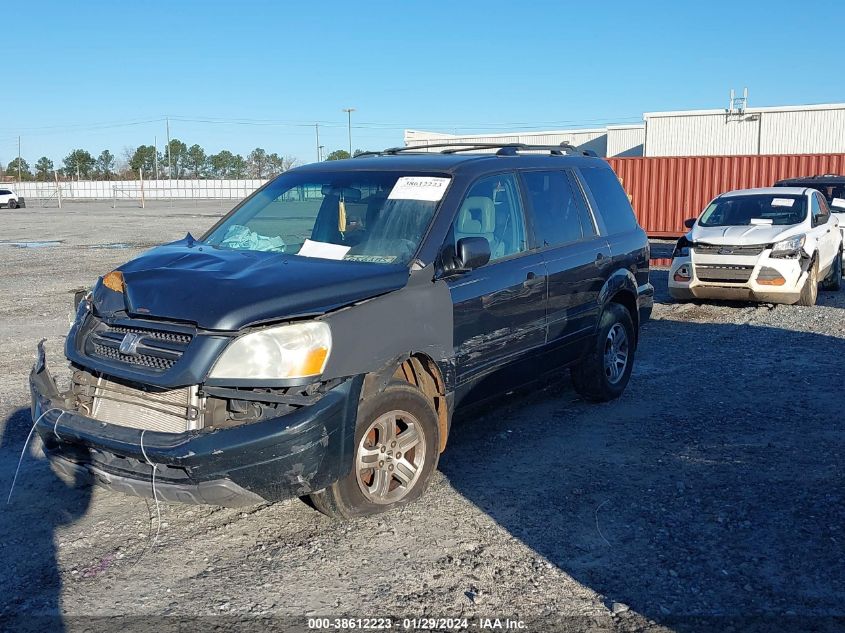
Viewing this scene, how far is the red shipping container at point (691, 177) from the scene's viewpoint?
22844mm

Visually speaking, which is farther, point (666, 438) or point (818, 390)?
point (818, 390)

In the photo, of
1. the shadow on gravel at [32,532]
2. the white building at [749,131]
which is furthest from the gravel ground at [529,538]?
the white building at [749,131]

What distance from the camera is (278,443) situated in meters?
3.79

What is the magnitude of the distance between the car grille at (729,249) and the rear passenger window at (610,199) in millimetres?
4798

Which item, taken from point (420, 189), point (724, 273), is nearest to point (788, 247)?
point (724, 273)

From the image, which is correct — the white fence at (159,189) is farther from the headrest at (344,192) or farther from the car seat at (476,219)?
the car seat at (476,219)

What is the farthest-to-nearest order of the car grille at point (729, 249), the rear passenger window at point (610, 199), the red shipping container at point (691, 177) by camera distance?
the red shipping container at point (691, 177), the car grille at point (729, 249), the rear passenger window at point (610, 199)

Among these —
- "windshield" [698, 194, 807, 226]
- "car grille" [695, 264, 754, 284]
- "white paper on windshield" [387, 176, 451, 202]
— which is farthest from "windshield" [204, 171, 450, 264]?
"windshield" [698, 194, 807, 226]

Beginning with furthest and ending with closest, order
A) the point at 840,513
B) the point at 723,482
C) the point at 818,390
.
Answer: the point at 818,390
the point at 723,482
the point at 840,513

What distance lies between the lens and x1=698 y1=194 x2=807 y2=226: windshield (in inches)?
480

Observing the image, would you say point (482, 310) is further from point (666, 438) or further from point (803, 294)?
point (803, 294)

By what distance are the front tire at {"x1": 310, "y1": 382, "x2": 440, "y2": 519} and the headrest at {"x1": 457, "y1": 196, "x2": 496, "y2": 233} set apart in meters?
1.21

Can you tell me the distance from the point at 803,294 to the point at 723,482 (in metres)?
7.42

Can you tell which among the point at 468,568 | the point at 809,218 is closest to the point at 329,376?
the point at 468,568
